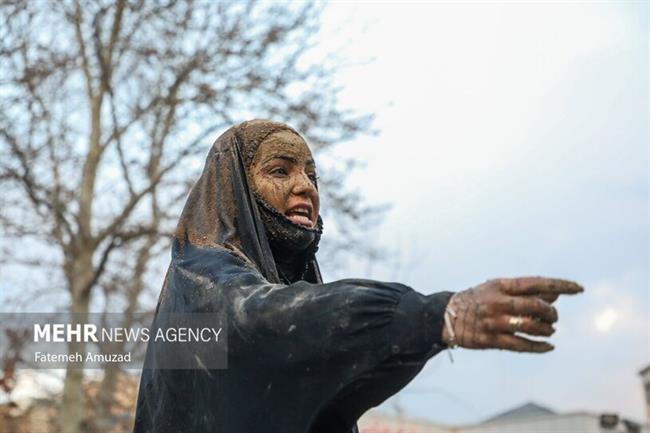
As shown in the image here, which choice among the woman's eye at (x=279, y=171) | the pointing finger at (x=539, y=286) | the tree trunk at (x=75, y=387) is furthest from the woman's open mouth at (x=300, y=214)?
the tree trunk at (x=75, y=387)

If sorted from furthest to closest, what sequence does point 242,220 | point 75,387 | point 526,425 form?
point 526,425, point 75,387, point 242,220

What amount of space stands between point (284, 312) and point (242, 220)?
70 cm

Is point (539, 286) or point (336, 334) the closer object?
point (539, 286)

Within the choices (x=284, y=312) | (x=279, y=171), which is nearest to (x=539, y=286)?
(x=284, y=312)

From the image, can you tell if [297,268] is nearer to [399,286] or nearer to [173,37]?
[399,286]

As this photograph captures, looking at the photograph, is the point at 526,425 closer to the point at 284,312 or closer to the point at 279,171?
the point at 279,171

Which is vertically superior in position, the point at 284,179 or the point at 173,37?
the point at 173,37

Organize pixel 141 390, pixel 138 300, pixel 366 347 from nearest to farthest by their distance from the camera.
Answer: pixel 366 347
pixel 141 390
pixel 138 300

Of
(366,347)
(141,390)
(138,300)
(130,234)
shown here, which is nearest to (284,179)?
(141,390)

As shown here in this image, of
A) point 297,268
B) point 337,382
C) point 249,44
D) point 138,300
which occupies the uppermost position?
point 249,44

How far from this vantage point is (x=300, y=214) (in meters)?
3.68

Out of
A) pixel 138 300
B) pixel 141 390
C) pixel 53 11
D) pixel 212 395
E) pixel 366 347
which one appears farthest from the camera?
pixel 138 300

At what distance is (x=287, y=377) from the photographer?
2947 millimetres

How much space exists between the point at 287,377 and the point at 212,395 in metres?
0.35
